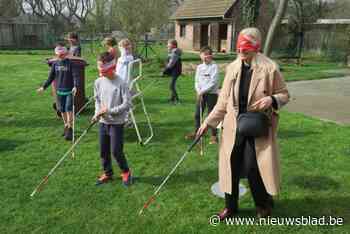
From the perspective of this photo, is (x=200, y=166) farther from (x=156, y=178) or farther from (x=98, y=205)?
(x=98, y=205)

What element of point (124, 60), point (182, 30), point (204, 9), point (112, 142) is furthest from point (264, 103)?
point (182, 30)

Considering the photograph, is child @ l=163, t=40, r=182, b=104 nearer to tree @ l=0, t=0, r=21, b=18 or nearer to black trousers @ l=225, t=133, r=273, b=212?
black trousers @ l=225, t=133, r=273, b=212

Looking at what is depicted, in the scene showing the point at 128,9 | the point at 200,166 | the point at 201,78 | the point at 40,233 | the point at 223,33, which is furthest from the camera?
the point at 223,33

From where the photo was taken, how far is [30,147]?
18.7ft

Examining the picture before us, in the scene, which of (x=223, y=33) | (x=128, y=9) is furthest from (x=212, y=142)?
(x=223, y=33)

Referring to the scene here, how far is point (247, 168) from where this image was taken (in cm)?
331

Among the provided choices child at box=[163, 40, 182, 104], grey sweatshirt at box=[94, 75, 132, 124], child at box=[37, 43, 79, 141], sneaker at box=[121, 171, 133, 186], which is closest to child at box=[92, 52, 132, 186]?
grey sweatshirt at box=[94, 75, 132, 124]

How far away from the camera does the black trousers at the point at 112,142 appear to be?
4.13m

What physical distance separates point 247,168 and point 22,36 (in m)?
34.9

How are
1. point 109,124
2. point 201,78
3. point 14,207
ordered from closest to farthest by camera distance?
point 14,207, point 109,124, point 201,78

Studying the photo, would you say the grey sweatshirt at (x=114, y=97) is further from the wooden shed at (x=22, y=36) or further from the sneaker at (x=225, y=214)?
the wooden shed at (x=22, y=36)

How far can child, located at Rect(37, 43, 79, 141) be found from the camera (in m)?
5.84

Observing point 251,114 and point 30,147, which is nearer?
point 251,114

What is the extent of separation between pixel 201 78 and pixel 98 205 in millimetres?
2676
